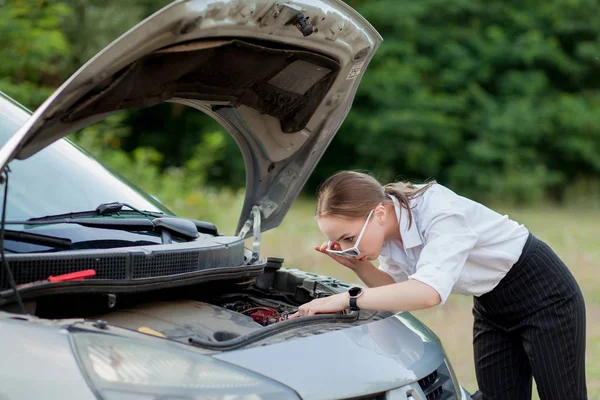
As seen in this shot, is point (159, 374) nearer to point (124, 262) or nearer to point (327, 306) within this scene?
point (124, 262)

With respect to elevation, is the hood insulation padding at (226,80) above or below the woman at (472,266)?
above

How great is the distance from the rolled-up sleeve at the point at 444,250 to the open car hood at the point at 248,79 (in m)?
0.73

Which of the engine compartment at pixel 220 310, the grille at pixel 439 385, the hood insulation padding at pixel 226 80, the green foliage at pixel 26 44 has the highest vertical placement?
the green foliage at pixel 26 44

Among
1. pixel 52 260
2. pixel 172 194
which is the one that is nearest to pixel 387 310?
pixel 52 260

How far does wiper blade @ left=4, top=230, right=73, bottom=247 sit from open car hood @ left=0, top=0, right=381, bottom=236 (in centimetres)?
29

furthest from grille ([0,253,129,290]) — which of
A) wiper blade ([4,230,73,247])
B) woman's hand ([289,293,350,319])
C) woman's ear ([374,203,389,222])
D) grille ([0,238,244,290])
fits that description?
woman's ear ([374,203,389,222])

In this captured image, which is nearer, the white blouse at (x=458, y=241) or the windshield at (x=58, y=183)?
the windshield at (x=58, y=183)

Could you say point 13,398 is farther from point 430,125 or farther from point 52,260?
point 430,125

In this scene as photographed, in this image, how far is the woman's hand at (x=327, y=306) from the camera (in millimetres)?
2592

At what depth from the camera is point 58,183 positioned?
2.68 m

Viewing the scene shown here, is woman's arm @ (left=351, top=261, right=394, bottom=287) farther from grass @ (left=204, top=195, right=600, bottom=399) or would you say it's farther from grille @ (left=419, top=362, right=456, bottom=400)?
grass @ (left=204, top=195, right=600, bottom=399)

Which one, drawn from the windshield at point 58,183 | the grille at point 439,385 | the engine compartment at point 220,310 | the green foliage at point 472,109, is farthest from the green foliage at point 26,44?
the green foliage at point 472,109

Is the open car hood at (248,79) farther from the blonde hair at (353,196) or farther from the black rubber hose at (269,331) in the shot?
the black rubber hose at (269,331)

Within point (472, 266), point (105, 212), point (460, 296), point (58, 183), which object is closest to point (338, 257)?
point (472, 266)
